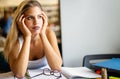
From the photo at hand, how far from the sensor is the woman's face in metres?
1.13

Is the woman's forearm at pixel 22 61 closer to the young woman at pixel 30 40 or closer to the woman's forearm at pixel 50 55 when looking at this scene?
the young woman at pixel 30 40

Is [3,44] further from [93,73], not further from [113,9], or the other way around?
[113,9]

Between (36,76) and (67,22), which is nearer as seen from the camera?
(36,76)

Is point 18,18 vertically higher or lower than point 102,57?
higher

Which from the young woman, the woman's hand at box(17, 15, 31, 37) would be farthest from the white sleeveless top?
the woman's hand at box(17, 15, 31, 37)

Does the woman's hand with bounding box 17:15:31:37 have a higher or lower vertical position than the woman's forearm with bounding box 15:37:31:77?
higher

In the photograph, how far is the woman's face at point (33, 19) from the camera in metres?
1.13

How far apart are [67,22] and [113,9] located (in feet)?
1.39

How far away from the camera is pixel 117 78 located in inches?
32.7

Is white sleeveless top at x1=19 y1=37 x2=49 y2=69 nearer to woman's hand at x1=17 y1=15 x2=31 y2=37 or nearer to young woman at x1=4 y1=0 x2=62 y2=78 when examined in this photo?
young woman at x1=4 y1=0 x2=62 y2=78

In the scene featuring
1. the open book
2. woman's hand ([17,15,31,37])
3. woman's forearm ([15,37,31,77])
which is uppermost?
woman's hand ([17,15,31,37])

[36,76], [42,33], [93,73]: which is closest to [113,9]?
[42,33]

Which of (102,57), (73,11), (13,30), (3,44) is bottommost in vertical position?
(102,57)

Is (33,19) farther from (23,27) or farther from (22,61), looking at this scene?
(22,61)
